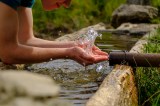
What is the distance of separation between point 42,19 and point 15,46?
26.1 feet

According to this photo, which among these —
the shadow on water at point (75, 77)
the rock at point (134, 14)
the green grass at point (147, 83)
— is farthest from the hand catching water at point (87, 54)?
the rock at point (134, 14)

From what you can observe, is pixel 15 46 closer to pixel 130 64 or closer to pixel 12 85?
pixel 130 64

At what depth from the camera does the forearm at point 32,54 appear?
328cm

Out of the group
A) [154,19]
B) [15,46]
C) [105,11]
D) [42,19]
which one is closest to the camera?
[15,46]

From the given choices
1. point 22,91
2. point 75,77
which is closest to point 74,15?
point 75,77

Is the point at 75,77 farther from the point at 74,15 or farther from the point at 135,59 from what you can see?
the point at 74,15

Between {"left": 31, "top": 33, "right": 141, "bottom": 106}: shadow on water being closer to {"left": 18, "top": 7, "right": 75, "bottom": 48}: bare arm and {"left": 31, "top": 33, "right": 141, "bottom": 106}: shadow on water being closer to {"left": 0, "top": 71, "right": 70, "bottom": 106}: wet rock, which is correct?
{"left": 18, "top": 7, "right": 75, "bottom": 48}: bare arm

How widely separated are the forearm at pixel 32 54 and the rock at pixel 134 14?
19.5ft

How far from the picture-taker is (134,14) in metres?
9.18

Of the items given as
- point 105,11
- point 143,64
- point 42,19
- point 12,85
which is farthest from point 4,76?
point 105,11

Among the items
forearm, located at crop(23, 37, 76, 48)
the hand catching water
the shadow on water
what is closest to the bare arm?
forearm, located at crop(23, 37, 76, 48)

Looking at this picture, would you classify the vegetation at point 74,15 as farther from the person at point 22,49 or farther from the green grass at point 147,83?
the person at point 22,49

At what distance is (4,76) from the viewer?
1.12 metres

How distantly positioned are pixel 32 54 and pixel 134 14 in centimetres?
608
